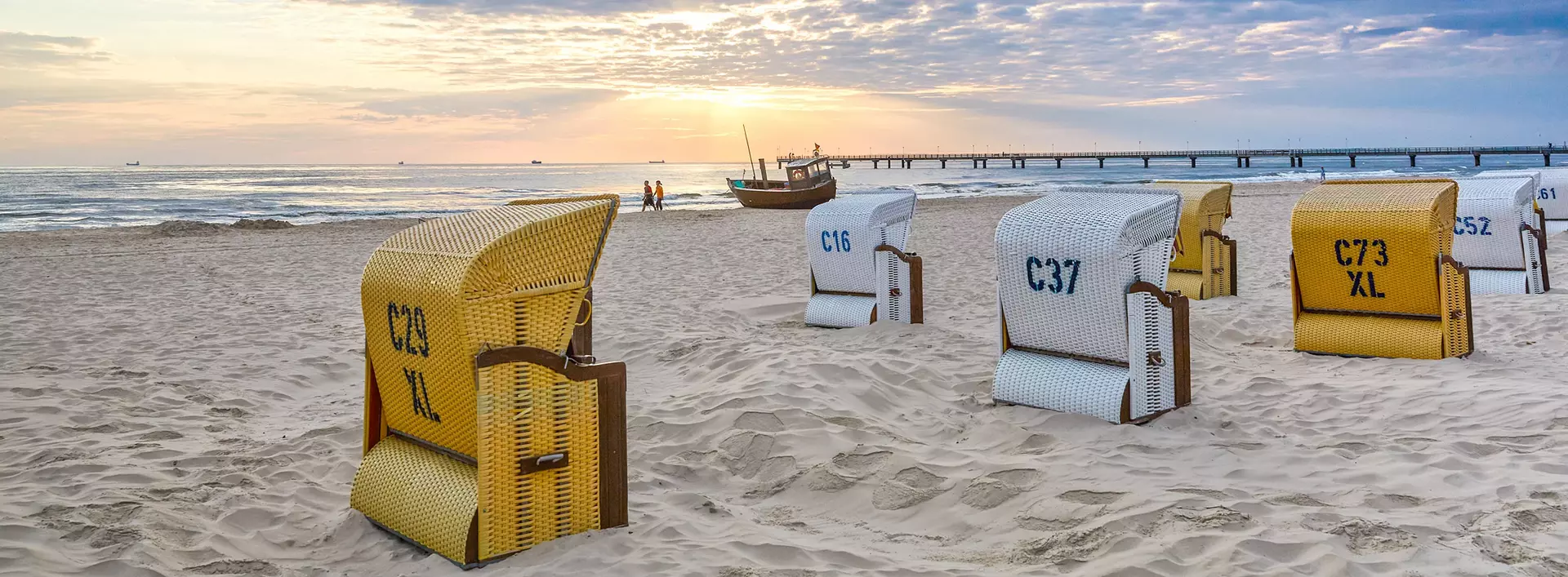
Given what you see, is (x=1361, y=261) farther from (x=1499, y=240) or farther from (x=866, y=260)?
(x=1499, y=240)

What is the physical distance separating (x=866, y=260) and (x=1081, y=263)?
307 centimetres

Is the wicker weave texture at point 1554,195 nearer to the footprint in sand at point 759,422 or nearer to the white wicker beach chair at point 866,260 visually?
the white wicker beach chair at point 866,260

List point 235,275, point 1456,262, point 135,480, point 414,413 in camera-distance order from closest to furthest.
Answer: point 414,413
point 135,480
point 1456,262
point 235,275

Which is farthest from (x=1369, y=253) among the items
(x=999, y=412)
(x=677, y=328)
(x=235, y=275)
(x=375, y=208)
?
(x=375, y=208)

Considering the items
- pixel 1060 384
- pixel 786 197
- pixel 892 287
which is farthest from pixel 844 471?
pixel 786 197

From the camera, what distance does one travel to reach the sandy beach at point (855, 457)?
3.26 meters

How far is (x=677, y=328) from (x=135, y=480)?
4413 mm

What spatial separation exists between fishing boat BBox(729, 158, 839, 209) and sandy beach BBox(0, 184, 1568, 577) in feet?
72.5

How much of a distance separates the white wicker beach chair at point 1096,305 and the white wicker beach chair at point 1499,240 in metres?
5.50

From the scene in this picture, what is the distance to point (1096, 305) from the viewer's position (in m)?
4.85

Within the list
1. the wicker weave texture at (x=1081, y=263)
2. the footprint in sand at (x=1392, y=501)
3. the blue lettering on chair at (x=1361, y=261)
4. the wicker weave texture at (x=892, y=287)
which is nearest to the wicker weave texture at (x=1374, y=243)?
the blue lettering on chair at (x=1361, y=261)

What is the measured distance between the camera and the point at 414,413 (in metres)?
3.52

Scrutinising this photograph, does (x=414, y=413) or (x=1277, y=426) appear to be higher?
(x=414, y=413)

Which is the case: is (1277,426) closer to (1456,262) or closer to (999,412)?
(999,412)
